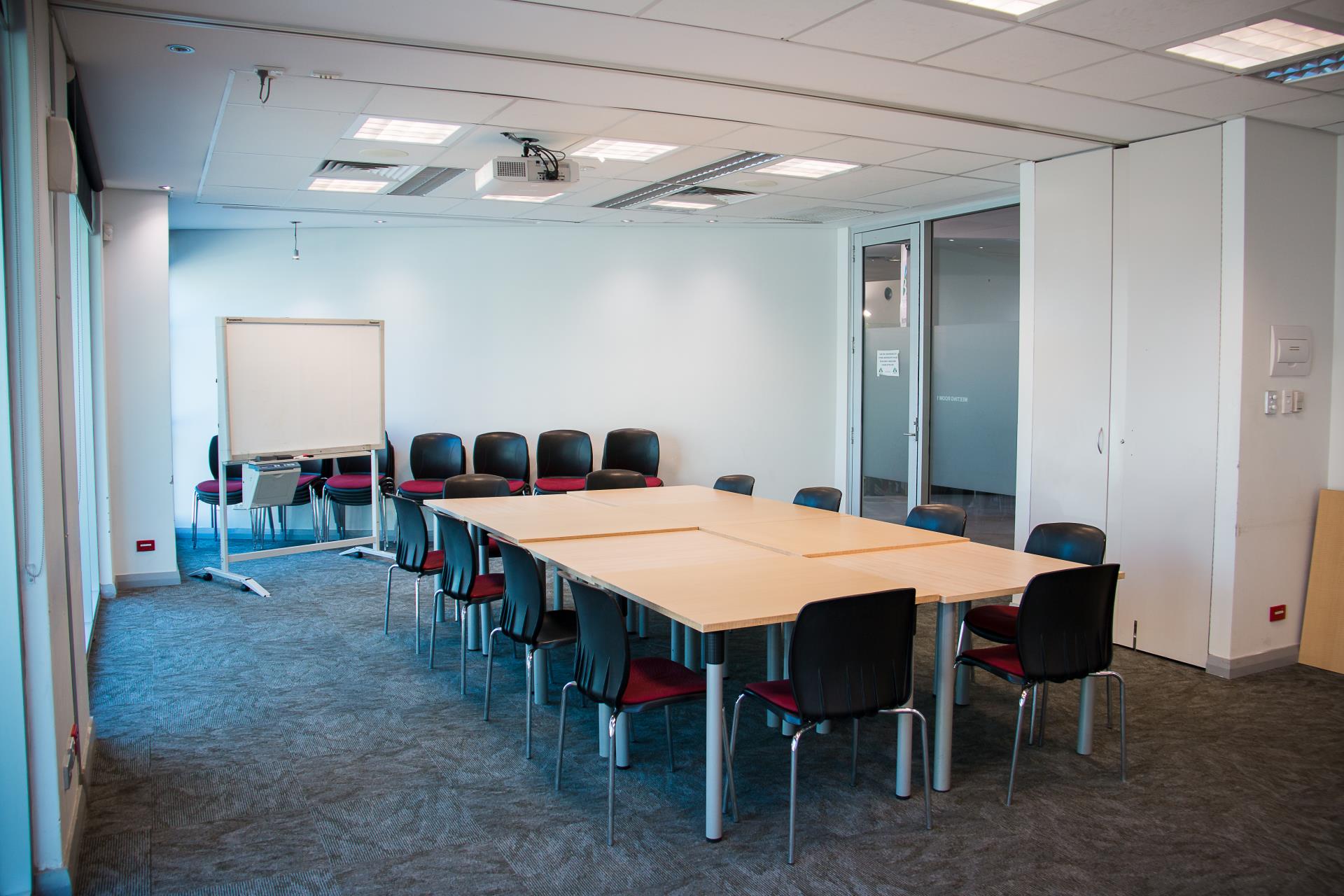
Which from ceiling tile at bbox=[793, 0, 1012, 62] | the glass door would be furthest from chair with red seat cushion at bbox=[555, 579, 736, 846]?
the glass door

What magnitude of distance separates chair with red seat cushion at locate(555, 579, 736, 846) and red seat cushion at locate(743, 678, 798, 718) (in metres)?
Result: 0.19

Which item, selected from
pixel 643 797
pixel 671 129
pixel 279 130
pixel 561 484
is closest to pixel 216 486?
pixel 561 484

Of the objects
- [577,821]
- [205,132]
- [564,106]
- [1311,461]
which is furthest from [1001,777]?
[205,132]

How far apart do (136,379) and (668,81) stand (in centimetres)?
466

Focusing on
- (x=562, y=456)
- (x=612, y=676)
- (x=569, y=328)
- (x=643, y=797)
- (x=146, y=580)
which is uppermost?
(x=569, y=328)

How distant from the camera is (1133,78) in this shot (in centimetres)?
422

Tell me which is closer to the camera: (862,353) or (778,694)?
(778,694)

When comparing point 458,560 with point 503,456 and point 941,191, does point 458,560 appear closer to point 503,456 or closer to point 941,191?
point 503,456

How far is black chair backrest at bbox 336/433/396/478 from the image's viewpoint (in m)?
8.40

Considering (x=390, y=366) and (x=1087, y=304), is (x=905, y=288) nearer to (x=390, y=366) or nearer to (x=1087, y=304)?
(x=1087, y=304)

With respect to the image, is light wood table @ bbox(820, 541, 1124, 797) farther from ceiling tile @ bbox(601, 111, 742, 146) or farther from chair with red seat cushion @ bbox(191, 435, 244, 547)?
chair with red seat cushion @ bbox(191, 435, 244, 547)

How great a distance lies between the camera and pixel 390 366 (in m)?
8.62

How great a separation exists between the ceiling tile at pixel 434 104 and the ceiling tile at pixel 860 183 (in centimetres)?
256

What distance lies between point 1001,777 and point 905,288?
539 cm
